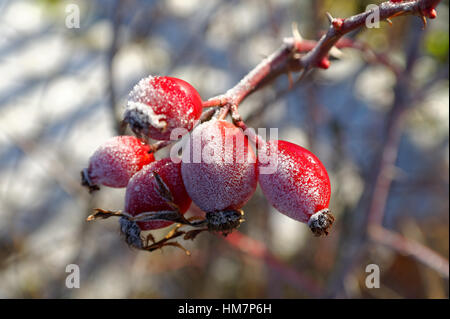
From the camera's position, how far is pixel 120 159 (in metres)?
0.66

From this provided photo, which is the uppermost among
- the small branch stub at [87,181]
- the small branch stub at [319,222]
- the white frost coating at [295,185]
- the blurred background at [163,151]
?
the blurred background at [163,151]

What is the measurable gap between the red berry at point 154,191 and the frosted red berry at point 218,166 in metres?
0.04

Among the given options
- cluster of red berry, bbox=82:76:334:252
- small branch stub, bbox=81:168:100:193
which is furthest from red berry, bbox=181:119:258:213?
small branch stub, bbox=81:168:100:193

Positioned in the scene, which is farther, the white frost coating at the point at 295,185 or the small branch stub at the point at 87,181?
the small branch stub at the point at 87,181

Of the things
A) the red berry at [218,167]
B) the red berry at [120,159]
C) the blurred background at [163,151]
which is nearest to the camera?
the red berry at [218,167]

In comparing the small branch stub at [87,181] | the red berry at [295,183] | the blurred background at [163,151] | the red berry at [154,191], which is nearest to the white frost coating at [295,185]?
the red berry at [295,183]

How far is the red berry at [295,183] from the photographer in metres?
0.56

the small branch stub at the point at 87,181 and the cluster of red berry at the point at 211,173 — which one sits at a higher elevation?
the small branch stub at the point at 87,181

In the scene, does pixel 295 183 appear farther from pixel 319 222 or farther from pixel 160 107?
pixel 160 107

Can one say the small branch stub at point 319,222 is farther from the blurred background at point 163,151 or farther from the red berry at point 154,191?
the blurred background at point 163,151

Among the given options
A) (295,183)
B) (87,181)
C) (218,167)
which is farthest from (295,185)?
(87,181)

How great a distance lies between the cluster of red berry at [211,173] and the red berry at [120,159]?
0.05 m

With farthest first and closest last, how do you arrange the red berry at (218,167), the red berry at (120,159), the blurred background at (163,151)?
the blurred background at (163,151)
the red berry at (120,159)
the red berry at (218,167)
